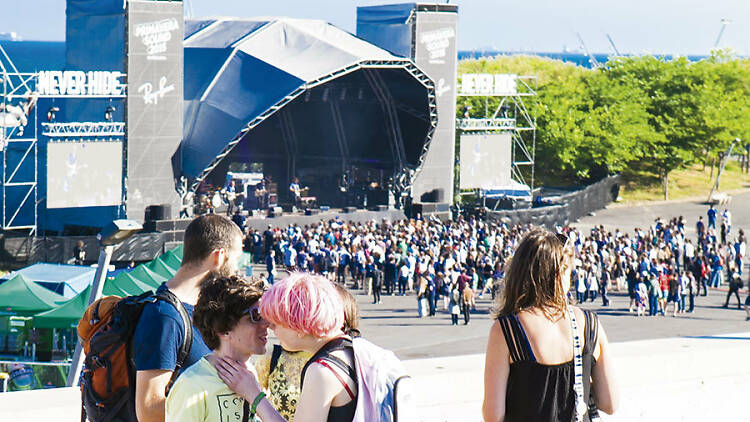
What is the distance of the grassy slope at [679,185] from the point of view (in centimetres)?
5131

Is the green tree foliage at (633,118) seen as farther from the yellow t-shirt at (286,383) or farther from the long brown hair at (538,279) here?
the yellow t-shirt at (286,383)

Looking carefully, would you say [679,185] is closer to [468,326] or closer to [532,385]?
[468,326]

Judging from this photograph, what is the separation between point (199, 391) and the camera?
11.0 feet

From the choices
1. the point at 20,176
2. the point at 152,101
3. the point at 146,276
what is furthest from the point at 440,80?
the point at 146,276

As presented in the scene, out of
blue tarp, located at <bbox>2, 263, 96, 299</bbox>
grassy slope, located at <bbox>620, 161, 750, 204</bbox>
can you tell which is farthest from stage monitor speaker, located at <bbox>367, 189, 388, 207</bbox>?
blue tarp, located at <bbox>2, 263, 96, 299</bbox>

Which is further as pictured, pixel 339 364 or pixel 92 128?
pixel 92 128

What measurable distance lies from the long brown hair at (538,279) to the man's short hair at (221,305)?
89 cm

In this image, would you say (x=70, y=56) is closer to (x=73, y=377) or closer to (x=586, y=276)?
(x=586, y=276)

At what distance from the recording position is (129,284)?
18016 mm

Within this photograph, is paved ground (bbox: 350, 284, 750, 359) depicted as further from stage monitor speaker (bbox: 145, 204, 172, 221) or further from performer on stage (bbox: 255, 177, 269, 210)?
performer on stage (bbox: 255, 177, 269, 210)

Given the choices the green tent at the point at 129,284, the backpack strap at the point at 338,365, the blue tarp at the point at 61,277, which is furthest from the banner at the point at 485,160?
the backpack strap at the point at 338,365

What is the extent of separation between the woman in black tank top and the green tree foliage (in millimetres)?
40415

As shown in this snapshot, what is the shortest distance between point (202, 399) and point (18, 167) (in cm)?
2835

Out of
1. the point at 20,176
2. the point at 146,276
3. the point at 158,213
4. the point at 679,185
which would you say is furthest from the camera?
the point at 679,185
